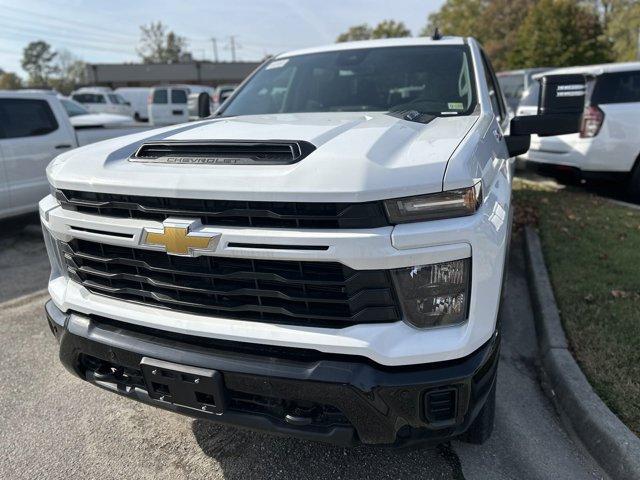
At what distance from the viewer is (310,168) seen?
5.76 ft

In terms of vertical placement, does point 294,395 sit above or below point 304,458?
above

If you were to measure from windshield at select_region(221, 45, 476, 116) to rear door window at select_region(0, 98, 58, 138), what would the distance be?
11.6ft

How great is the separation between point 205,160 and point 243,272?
0.49m

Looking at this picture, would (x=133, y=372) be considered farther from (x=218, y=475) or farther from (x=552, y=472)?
(x=552, y=472)

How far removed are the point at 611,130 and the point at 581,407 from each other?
5.31 meters

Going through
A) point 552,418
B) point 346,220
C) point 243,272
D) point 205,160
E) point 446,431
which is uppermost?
point 205,160

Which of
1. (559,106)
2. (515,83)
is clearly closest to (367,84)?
(559,106)

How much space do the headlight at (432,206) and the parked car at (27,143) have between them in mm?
5523

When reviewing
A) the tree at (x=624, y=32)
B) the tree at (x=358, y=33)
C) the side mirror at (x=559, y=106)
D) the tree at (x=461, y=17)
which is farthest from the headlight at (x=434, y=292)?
the tree at (x=358, y=33)

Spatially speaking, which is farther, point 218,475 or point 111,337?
point 218,475

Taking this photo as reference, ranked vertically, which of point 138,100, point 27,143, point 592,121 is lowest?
point 138,100

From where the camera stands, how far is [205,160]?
6.52 feet

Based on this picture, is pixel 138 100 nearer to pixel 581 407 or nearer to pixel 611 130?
pixel 611 130

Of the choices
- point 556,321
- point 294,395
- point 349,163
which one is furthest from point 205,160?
point 556,321
